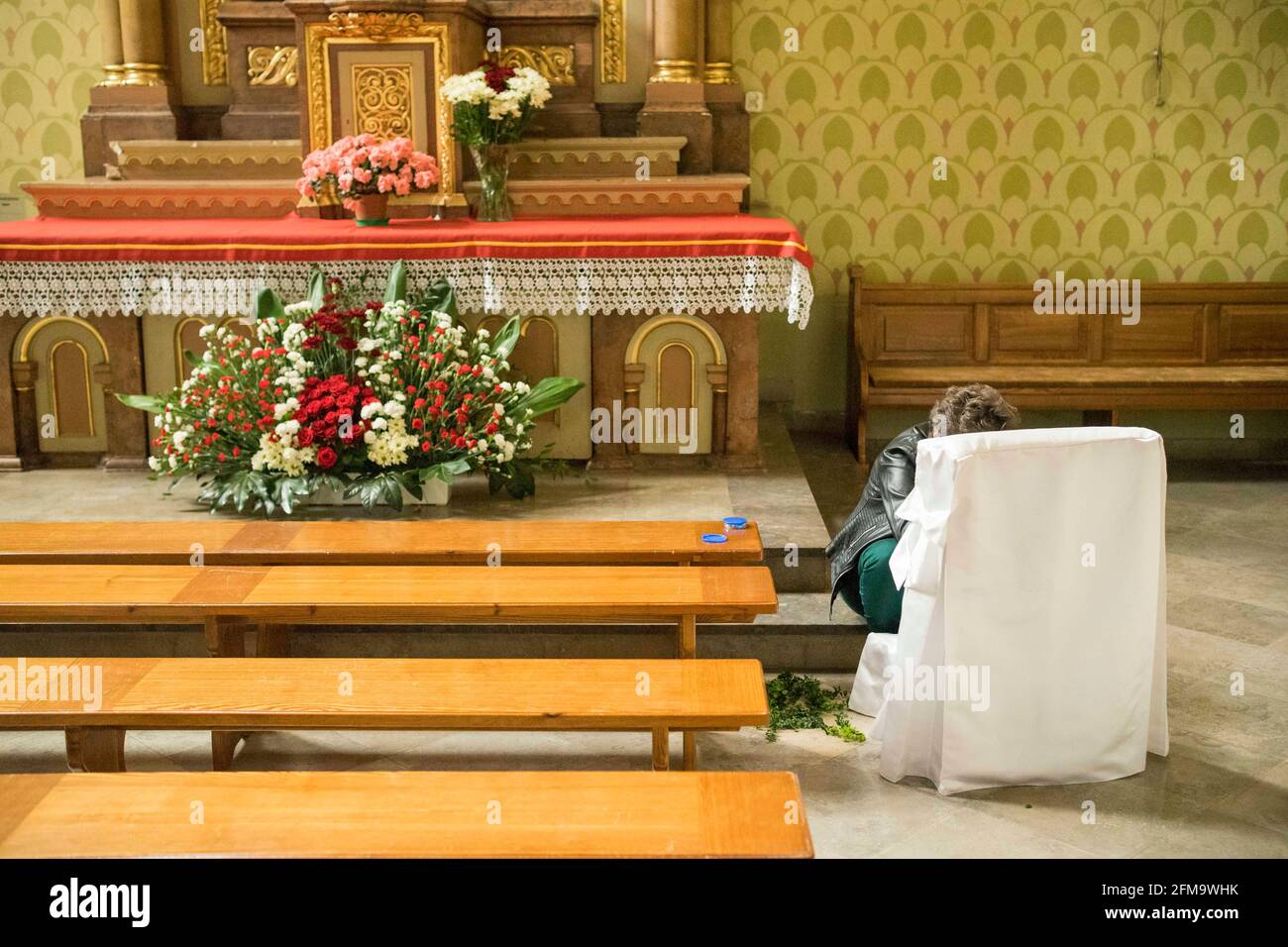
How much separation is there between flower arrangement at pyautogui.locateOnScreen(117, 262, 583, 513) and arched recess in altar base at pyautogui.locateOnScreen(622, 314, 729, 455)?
50cm

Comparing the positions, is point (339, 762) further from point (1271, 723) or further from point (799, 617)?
point (1271, 723)

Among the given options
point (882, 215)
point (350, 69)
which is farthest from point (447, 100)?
point (882, 215)

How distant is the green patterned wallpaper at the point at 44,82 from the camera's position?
7.79 m

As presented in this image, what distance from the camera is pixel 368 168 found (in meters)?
6.24

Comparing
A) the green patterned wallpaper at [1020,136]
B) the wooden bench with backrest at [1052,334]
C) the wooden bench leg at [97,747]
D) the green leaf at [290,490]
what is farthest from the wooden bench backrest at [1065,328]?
the wooden bench leg at [97,747]

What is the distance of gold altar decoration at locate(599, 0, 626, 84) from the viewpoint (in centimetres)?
736

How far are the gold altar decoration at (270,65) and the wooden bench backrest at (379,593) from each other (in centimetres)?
401

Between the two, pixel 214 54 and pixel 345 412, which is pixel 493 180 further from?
pixel 214 54

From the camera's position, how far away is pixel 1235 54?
24.5 ft

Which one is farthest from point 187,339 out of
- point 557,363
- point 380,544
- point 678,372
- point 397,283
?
point 380,544

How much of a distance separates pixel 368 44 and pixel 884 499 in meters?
3.51

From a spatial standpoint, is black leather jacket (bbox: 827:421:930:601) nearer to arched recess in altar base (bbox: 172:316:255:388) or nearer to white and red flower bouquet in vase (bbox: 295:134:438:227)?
white and red flower bouquet in vase (bbox: 295:134:438:227)

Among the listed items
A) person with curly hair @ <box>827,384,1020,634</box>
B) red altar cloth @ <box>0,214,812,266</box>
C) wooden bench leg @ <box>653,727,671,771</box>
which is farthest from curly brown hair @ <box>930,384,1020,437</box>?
red altar cloth @ <box>0,214,812,266</box>

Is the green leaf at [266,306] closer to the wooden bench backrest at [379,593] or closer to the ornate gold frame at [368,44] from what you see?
the ornate gold frame at [368,44]
